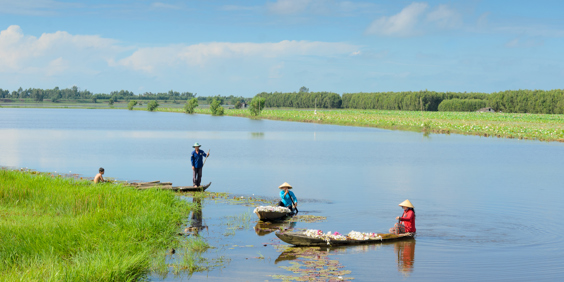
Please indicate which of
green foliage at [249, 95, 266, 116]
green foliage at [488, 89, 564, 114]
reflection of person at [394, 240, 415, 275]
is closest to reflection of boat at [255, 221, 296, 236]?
reflection of person at [394, 240, 415, 275]

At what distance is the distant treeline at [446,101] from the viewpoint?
388 ft

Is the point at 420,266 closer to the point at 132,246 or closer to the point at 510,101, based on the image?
the point at 132,246

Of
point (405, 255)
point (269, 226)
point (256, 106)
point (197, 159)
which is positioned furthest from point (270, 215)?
point (256, 106)

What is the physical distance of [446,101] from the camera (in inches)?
5541

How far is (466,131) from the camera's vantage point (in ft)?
222

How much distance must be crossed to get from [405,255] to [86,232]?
769cm

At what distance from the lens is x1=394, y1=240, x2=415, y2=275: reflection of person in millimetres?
12797

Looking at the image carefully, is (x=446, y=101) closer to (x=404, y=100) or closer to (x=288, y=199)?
(x=404, y=100)

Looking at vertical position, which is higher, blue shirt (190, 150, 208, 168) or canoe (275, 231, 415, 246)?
blue shirt (190, 150, 208, 168)

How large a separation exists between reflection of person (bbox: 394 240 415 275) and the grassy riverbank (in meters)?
4.69

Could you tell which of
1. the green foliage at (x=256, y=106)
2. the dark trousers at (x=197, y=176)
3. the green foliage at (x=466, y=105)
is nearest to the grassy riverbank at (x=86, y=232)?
the dark trousers at (x=197, y=176)

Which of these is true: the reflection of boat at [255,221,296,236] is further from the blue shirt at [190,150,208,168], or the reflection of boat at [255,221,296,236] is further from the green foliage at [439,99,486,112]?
the green foliage at [439,99,486,112]

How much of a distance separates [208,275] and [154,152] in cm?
3002

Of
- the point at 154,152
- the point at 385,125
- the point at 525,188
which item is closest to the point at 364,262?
the point at 525,188
